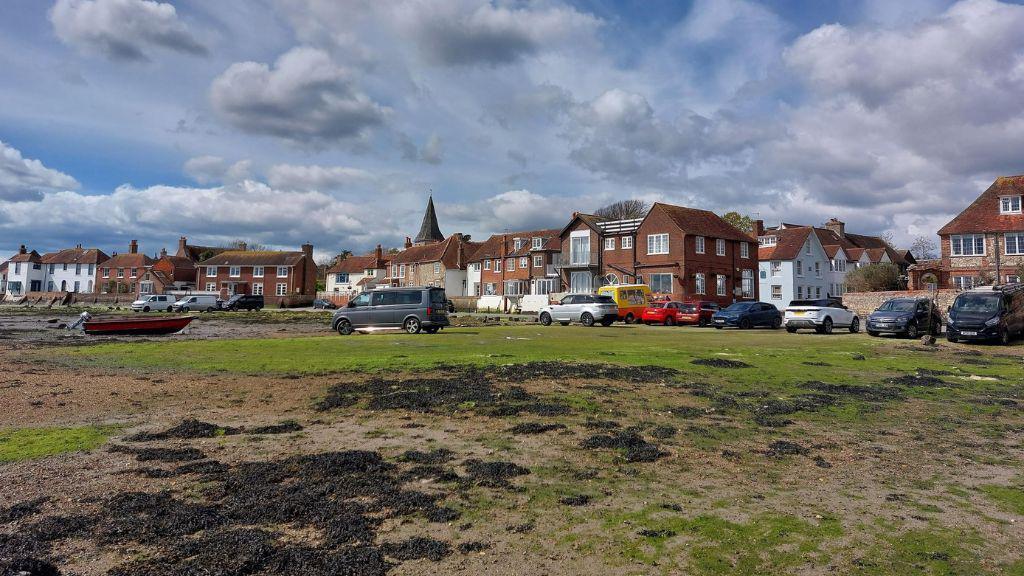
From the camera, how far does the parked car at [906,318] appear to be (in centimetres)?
2388

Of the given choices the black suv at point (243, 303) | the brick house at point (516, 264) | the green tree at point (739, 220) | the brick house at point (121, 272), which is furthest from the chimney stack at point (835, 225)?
the brick house at point (121, 272)

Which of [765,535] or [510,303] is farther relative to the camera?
[510,303]

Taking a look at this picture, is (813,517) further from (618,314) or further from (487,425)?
(618,314)

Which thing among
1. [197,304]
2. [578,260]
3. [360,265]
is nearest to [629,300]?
[578,260]

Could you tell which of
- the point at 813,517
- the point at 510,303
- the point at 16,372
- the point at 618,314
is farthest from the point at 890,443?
the point at 510,303

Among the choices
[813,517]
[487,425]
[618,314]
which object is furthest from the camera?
[618,314]

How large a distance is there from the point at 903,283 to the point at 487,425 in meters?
56.8

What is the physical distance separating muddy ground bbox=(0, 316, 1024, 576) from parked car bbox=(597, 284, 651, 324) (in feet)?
86.3

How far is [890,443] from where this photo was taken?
6.87 metres

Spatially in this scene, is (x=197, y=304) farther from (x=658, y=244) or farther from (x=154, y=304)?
(x=658, y=244)

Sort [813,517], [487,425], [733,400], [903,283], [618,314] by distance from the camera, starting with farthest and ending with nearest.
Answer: [903,283] → [618,314] → [733,400] → [487,425] → [813,517]

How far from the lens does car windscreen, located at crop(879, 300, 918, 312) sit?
2472cm

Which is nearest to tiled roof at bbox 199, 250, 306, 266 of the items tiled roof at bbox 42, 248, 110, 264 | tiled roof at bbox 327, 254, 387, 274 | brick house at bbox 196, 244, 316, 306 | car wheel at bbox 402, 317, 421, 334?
brick house at bbox 196, 244, 316, 306

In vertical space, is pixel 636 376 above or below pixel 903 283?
below
